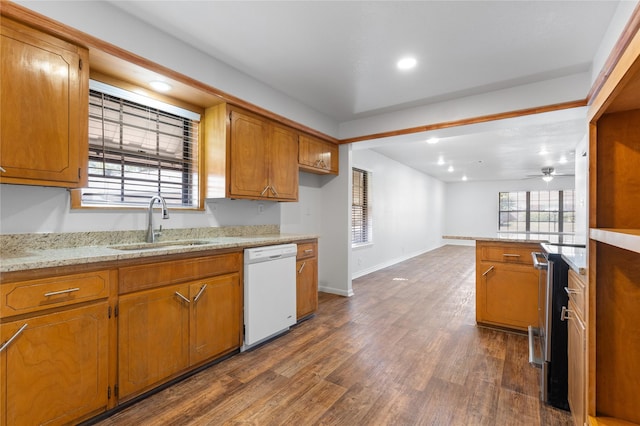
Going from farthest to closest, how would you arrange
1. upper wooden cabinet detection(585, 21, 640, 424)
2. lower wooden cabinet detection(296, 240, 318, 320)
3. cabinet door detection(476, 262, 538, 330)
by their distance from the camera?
lower wooden cabinet detection(296, 240, 318, 320), cabinet door detection(476, 262, 538, 330), upper wooden cabinet detection(585, 21, 640, 424)

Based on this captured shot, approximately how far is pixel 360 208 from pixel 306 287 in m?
2.88

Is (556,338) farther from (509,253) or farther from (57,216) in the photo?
(57,216)

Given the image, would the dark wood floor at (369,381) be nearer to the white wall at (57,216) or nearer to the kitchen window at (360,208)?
the white wall at (57,216)

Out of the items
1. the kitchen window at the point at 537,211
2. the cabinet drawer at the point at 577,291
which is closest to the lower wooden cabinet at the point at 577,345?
the cabinet drawer at the point at 577,291

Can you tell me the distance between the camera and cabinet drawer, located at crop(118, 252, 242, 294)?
73.6 inches

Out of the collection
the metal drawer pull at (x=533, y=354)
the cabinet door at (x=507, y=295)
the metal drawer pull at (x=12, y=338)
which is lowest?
the metal drawer pull at (x=533, y=354)

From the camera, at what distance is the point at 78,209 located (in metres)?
2.13

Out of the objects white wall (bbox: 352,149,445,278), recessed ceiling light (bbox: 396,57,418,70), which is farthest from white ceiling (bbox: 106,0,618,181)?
white wall (bbox: 352,149,445,278)

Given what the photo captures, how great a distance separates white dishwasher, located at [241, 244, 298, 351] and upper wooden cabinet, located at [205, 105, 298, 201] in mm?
655

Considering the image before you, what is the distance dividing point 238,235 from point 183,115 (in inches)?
51.9

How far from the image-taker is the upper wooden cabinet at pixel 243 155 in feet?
9.26

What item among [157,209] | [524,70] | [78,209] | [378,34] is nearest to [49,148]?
[78,209]

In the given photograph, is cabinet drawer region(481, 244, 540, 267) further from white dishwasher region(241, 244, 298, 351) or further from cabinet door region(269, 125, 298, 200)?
cabinet door region(269, 125, 298, 200)

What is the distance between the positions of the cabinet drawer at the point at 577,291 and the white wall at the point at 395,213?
3907 millimetres
